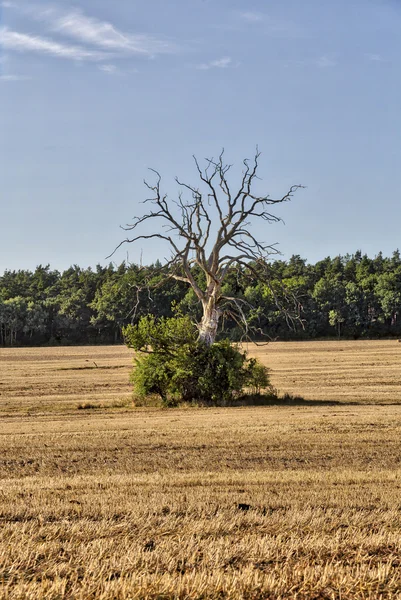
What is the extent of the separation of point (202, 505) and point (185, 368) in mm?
18799

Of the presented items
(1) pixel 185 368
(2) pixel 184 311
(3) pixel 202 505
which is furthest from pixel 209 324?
(2) pixel 184 311

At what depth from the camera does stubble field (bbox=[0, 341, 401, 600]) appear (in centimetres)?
526

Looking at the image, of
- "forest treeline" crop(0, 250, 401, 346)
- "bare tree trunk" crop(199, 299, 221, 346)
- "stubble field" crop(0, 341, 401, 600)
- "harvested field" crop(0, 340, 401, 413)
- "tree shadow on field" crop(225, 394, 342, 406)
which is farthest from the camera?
"forest treeline" crop(0, 250, 401, 346)

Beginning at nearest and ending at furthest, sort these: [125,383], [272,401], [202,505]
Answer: [202,505]
[272,401]
[125,383]

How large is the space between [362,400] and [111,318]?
3334 inches

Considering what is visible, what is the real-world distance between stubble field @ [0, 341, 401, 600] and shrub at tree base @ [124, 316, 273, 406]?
357 centimetres

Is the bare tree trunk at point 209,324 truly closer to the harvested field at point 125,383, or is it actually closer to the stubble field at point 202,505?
the harvested field at point 125,383

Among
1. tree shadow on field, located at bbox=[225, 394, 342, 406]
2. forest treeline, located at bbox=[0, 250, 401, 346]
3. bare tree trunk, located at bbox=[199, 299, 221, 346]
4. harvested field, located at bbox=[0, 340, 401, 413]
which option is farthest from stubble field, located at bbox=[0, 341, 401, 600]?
forest treeline, located at bbox=[0, 250, 401, 346]

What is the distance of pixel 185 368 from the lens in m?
27.2

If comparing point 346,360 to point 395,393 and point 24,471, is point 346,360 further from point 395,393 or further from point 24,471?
point 24,471

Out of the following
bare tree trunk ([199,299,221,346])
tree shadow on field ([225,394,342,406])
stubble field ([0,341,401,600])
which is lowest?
tree shadow on field ([225,394,342,406])

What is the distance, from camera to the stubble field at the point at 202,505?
526cm

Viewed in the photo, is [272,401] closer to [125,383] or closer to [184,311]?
Answer: [125,383]

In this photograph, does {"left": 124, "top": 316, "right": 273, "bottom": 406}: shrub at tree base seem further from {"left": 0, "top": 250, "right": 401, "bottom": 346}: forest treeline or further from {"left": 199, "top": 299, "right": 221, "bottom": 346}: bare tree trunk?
{"left": 0, "top": 250, "right": 401, "bottom": 346}: forest treeline
